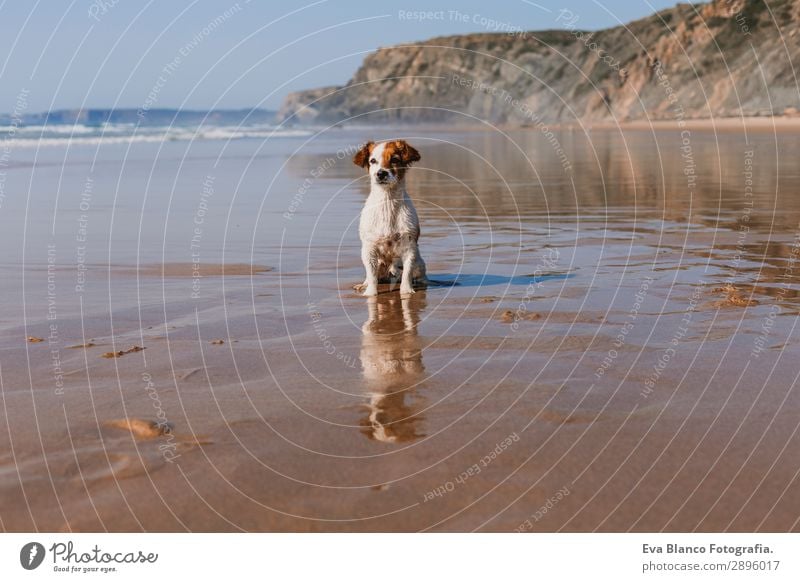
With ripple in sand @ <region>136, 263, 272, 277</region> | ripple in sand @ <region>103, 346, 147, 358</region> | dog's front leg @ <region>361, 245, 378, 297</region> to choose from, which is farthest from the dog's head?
ripple in sand @ <region>103, 346, 147, 358</region>

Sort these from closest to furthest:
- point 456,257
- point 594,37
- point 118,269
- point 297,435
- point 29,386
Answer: point 297,435
point 29,386
point 118,269
point 456,257
point 594,37

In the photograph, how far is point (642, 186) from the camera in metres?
19.1

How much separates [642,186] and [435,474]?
1606cm

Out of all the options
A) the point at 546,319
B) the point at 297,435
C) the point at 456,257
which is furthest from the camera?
the point at 456,257

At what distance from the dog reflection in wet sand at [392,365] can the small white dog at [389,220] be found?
1.06ft

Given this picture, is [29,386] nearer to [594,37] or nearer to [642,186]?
[642,186]

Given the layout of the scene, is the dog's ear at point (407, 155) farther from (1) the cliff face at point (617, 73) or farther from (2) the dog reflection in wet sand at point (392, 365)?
(1) the cliff face at point (617, 73)

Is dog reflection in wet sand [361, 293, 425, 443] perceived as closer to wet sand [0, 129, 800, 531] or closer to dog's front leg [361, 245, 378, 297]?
wet sand [0, 129, 800, 531]

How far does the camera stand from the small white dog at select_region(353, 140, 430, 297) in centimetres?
867

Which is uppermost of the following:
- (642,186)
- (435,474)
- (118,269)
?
(642,186)

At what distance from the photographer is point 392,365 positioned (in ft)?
19.6

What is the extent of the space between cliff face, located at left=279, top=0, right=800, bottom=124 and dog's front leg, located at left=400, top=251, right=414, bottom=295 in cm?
3481

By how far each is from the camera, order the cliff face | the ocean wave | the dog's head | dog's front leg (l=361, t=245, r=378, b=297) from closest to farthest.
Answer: the dog's head
dog's front leg (l=361, t=245, r=378, b=297)
the ocean wave
the cliff face
